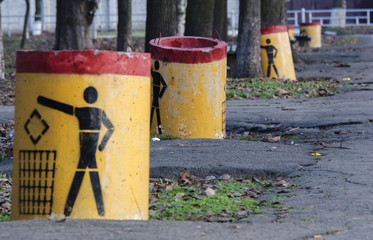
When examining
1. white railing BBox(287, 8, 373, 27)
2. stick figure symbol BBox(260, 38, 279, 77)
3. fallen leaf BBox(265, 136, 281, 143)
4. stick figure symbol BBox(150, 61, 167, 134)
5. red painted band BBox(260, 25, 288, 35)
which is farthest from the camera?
white railing BBox(287, 8, 373, 27)

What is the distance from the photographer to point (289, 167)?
6520 millimetres

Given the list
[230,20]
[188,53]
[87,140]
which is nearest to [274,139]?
[188,53]

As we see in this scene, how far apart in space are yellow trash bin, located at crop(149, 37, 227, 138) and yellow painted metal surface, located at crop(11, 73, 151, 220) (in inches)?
148

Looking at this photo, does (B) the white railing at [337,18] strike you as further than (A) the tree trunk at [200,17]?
Yes

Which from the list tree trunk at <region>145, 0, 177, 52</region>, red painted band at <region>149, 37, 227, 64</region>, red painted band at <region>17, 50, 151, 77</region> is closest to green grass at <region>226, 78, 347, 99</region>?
tree trunk at <region>145, 0, 177, 52</region>

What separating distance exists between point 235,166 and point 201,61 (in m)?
1.80

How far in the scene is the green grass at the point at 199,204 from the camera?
4820 millimetres

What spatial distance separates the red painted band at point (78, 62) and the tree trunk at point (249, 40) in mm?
11280

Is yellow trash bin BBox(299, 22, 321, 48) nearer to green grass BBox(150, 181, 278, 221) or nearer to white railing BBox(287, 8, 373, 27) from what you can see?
white railing BBox(287, 8, 373, 27)

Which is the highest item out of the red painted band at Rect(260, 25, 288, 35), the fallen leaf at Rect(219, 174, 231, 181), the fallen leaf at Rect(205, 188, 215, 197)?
the red painted band at Rect(260, 25, 288, 35)

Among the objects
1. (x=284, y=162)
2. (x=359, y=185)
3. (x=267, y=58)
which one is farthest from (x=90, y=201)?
(x=267, y=58)

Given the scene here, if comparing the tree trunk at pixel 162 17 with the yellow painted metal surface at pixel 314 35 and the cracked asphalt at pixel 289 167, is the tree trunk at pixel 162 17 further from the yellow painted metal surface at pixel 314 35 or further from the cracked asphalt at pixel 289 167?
the yellow painted metal surface at pixel 314 35

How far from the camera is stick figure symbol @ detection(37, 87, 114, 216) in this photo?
4039 millimetres

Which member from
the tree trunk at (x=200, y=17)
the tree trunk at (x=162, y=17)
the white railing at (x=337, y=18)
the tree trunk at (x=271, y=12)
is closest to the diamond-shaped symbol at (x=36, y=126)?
the tree trunk at (x=162, y=17)
